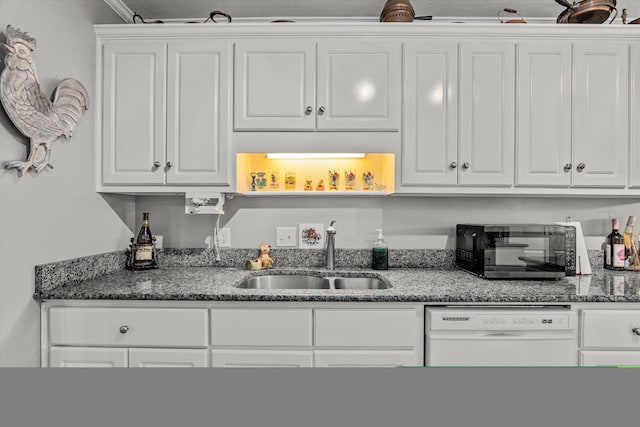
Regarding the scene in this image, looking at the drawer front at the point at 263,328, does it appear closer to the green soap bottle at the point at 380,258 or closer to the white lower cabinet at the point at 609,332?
the green soap bottle at the point at 380,258

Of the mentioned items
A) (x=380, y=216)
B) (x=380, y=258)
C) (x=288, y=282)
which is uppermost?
(x=380, y=216)

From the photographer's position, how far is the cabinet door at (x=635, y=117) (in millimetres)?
2115

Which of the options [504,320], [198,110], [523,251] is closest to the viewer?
[504,320]

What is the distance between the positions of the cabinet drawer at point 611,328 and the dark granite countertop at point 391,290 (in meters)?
0.07

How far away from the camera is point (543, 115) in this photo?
2.12m

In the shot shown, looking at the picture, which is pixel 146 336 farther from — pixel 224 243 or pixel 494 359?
pixel 494 359

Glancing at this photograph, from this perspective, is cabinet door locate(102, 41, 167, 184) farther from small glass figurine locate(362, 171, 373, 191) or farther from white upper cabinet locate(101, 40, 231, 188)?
small glass figurine locate(362, 171, 373, 191)

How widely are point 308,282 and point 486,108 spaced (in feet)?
4.55

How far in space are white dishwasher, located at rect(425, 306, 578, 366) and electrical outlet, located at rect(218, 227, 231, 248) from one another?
1.31m

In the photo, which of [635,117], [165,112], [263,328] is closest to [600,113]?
[635,117]

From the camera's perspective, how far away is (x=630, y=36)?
6.95ft

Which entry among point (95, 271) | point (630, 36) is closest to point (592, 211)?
point (630, 36)

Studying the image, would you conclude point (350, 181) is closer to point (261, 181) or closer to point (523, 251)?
point (261, 181)

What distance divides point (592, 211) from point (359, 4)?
1907 mm
